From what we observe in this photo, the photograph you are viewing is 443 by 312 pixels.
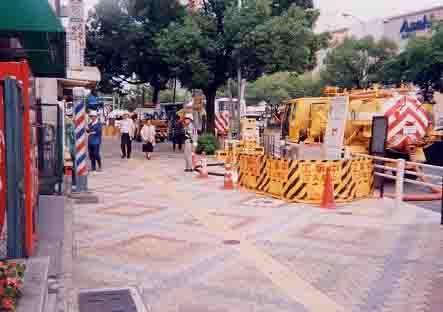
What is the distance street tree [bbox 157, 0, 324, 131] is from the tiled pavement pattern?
1024 centimetres

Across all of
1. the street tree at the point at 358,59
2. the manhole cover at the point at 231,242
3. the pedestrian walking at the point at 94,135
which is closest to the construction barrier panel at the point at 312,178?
the manhole cover at the point at 231,242

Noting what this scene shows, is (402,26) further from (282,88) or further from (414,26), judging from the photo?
(282,88)

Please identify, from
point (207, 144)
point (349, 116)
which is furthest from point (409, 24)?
point (349, 116)

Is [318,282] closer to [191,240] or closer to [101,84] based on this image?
[191,240]

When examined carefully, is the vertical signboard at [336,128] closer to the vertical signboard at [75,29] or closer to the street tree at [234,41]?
the street tree at [234,41]

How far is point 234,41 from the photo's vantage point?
20750 millimetres

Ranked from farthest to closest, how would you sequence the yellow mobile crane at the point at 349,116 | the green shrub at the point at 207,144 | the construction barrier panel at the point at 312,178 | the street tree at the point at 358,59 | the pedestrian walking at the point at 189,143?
the street tree at the point at 358,59 < the green shrub at the point at 207,144 < the pedestrian walking at the point at 189,143 < the yellow mobile crane at the point at 349,116 < the construction barrier panel at the point at 312,178

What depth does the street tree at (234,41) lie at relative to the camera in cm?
2016

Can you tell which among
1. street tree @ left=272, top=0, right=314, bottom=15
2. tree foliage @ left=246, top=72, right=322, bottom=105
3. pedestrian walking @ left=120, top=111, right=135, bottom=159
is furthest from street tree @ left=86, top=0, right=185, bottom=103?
tree foliage @ left=246, top=72, right=322, bottom=105

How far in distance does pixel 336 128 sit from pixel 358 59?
1146 inches

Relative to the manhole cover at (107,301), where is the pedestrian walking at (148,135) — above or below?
above

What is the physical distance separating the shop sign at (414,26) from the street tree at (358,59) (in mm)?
11261

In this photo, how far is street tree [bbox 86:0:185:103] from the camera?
2348 centimetres

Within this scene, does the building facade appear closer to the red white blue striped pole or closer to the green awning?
the red white blue striped pole
